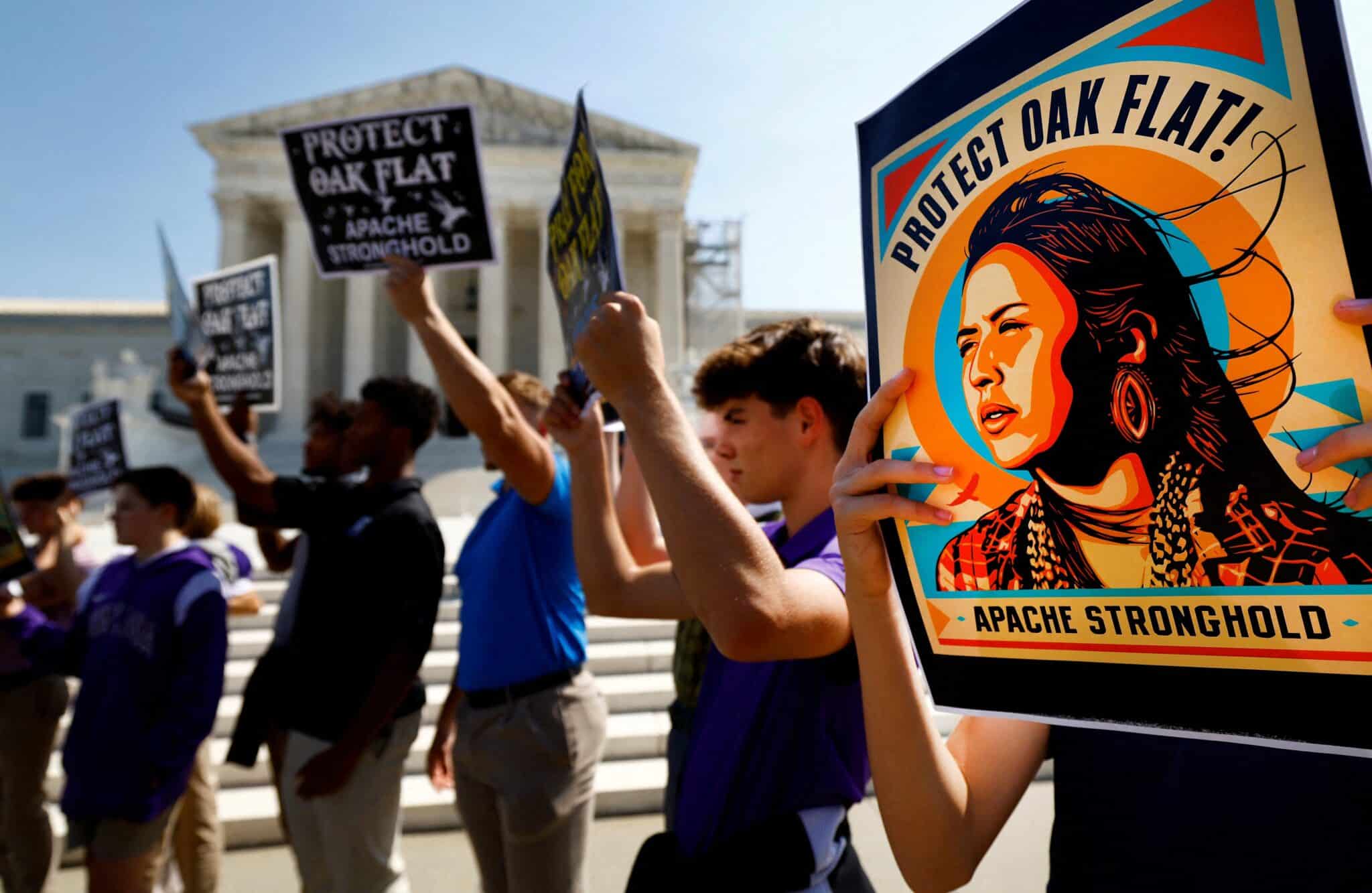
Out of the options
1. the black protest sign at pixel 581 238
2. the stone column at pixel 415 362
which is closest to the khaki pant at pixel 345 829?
the black protest sign at pixel 581 238

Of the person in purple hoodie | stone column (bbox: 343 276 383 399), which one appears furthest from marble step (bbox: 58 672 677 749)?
stone column (bbox: 343 276 383 399)

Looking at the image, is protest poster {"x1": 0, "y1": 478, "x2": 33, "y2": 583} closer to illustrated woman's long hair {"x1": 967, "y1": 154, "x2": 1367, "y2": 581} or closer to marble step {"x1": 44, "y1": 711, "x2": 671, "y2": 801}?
marble step {"x1": 44, "y1": 711, "x2": 671, "y2": 801}

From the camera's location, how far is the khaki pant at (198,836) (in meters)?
3.65

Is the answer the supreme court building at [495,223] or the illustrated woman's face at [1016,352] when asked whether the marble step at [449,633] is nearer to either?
the illustrated woman's face at [1016,352]

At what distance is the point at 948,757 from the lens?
3.72ft

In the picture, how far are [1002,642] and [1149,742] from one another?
271 mm

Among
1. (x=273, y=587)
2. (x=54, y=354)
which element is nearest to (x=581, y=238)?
(x=273, y=587)

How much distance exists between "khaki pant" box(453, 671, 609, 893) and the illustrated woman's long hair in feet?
7.24

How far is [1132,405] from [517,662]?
235 centimetres

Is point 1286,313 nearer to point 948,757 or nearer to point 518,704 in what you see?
point 948,757

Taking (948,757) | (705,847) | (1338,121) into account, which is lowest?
(705,847)

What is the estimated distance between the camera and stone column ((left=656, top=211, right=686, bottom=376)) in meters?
34.1

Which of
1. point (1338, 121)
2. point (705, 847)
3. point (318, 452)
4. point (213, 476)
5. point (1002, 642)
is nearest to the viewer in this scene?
point (1338, 121)

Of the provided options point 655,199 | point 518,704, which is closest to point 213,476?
point 655,199
